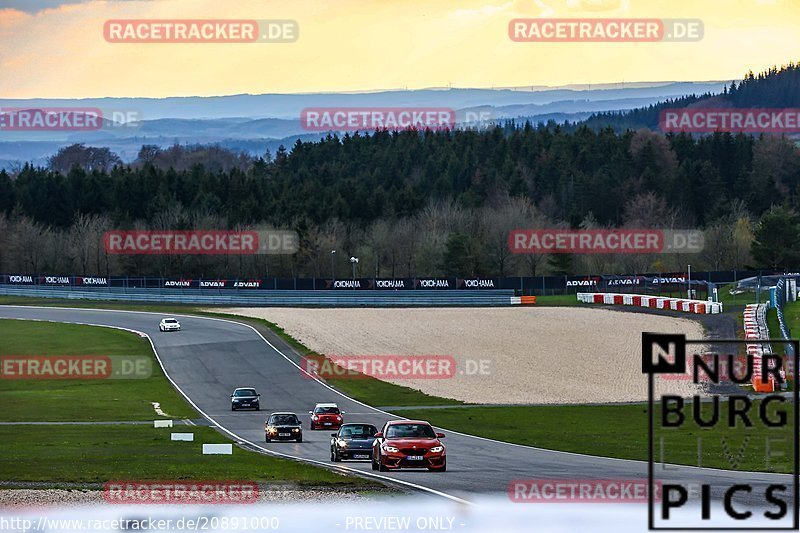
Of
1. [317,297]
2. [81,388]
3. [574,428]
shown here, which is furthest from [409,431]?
[317,297]

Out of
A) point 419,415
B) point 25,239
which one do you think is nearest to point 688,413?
point 419,415

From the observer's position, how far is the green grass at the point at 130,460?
32.3 meters

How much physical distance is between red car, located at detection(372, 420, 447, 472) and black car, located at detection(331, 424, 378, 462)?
3.59 meters

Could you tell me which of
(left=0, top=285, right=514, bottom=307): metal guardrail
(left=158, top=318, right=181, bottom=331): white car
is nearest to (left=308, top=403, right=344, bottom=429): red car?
(left=158, top=318, right=181, bottom=331): white car

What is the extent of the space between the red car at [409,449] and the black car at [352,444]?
3591 mm

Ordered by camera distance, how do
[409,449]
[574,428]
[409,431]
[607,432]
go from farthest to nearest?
1. [574,428]
2. [607,432]
3. [409,431]
4. [409,449]

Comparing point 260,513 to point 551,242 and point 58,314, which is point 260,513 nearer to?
point 58,314

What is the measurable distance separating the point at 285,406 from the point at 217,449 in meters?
21.8

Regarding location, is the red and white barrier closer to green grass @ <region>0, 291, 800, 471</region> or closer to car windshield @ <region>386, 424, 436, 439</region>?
green grass @ <region>0, 291, 800, 471</region>

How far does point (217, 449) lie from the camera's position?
1623 inches

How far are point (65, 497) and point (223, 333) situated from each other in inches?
2733

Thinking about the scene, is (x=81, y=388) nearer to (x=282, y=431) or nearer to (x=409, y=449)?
(x=282, y=431)

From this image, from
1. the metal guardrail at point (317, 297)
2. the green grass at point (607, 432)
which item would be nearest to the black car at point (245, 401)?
the green grass at point (607, 432)

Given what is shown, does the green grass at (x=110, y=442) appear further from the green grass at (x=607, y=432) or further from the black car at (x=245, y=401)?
the green grass at (x=607, y=432)
